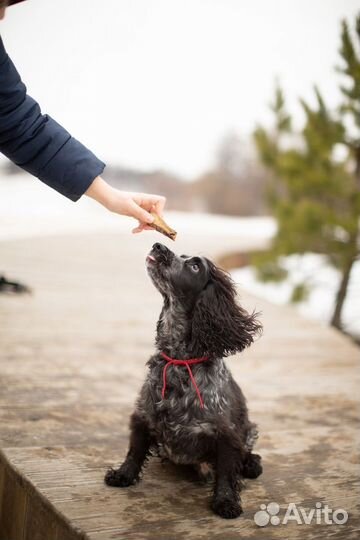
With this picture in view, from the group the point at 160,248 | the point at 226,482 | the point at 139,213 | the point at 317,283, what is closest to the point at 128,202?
the point at 139,213

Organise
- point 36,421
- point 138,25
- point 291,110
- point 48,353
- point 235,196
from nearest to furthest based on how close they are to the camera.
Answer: point 36,421, point 48,353, point 291,110, point 138,25, point 235,196

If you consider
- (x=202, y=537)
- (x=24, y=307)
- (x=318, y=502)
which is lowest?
(x=202, y=537)

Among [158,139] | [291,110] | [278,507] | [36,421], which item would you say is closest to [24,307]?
[36,421]

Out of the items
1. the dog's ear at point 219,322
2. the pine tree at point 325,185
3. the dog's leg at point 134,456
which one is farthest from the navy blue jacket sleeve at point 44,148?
the pine tree at point 325,185

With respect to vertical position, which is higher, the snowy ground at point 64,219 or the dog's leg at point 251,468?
the snowy ground at point 64,219

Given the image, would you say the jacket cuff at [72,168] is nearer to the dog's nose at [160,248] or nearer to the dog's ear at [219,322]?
the dog's nose at [160,248]

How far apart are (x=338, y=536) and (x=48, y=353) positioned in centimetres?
222

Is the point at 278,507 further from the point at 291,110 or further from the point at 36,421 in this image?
the point at 291,110

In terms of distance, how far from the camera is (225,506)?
6.30 feet

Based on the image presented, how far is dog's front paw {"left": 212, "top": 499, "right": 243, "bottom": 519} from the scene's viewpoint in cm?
192

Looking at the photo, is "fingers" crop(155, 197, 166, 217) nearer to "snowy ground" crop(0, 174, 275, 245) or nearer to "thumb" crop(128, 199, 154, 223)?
"thumb" crop(128, 199, 154, 223)

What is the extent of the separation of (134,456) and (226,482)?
1.13 ft

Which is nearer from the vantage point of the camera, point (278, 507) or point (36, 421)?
point (278, 507)

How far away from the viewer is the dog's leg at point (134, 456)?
2062 millimetres
